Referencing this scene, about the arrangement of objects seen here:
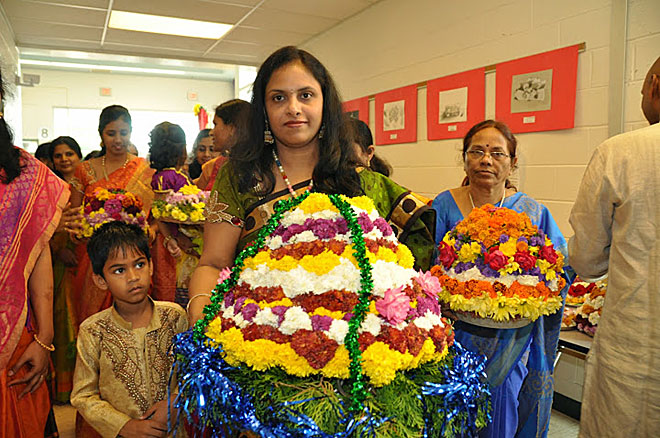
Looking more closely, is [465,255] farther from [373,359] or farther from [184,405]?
[184,405]

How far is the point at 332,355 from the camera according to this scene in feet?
3.18

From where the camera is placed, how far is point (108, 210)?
10.1 ft

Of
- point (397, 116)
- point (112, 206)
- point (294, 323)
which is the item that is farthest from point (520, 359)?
point (397, 116)

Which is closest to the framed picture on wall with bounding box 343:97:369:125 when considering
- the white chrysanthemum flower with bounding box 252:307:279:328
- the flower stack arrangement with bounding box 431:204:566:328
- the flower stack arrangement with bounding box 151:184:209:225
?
the flower stack arrangement with bounding box 151:184:209:225

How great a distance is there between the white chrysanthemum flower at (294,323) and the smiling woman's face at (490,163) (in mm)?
1804

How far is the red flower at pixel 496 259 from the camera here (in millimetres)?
1917

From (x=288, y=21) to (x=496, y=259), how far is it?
17.0 feet

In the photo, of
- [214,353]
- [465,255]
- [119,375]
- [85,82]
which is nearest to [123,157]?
[119,375]

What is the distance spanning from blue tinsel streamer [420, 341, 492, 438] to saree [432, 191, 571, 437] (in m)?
1.11

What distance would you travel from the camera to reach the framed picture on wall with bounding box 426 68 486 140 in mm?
4105

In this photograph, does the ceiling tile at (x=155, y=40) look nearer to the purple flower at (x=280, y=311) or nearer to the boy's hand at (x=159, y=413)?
the boy's hand at (x=159, y=413)

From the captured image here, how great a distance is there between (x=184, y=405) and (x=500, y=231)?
141 cm

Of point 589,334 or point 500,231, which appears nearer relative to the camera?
point 500,231

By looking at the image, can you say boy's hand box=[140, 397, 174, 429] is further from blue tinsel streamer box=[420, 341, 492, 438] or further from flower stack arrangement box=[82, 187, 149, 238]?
flower stack arrangement box=[82, 187, 149, 238]
